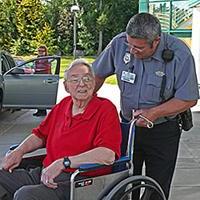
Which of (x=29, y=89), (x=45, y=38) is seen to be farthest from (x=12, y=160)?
(x=45, y=38)

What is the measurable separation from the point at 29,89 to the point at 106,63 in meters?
5.68

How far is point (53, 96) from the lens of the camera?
8648mm

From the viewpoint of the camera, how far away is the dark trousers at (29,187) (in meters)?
2.86

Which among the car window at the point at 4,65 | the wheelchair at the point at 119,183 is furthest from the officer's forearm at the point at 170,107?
the car window at the point at 4,65

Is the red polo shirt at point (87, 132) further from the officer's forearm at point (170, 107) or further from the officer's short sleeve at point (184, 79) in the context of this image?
the officer's short sleeve at point (184, 79)

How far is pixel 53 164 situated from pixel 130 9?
1176 inches

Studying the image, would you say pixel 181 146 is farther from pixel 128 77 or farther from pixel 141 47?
pixel 141 47

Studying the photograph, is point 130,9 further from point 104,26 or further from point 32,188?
point 32,188

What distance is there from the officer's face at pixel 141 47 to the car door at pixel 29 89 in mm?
5780

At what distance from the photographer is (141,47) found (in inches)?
114

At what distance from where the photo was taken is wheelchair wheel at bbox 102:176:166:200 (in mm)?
2869

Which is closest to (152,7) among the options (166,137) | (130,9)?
(130,9)

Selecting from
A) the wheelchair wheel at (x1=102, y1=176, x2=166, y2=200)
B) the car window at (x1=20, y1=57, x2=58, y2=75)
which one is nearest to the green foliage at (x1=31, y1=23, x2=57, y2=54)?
the car window at (x1=20, y1=57, x2=58, y2=75)

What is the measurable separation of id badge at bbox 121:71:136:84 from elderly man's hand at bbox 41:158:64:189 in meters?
0.63
